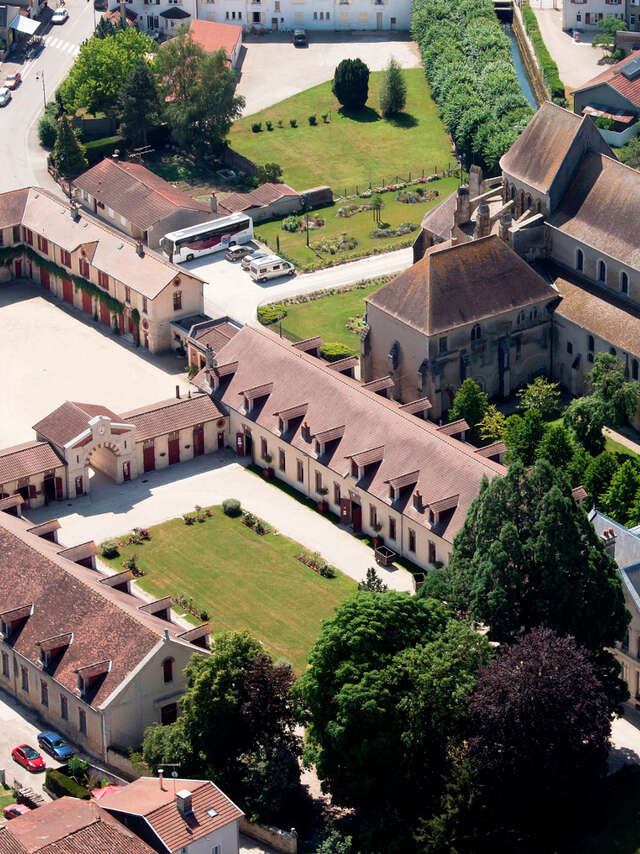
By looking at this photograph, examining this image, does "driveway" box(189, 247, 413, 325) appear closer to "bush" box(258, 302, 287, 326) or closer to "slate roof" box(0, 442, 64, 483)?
"bush" box(258, 302, 287, 326)

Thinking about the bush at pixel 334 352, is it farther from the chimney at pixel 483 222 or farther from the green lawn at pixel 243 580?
the green lawn at pixel 243 580

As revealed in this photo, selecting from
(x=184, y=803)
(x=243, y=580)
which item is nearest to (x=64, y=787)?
(x=184, y=803)

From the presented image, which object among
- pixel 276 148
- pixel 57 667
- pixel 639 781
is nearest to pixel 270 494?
pixel 57 667

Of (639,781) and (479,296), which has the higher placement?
(479,296)

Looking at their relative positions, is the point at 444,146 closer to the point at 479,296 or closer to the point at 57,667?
the point at 479,296

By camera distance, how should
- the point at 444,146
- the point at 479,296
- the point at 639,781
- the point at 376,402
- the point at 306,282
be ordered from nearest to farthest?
the point at 639,781, the point at 376,402, the point at 479,296, the point at 306,282, the point at 444,146

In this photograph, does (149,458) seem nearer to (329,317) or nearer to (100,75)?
(329,317)
